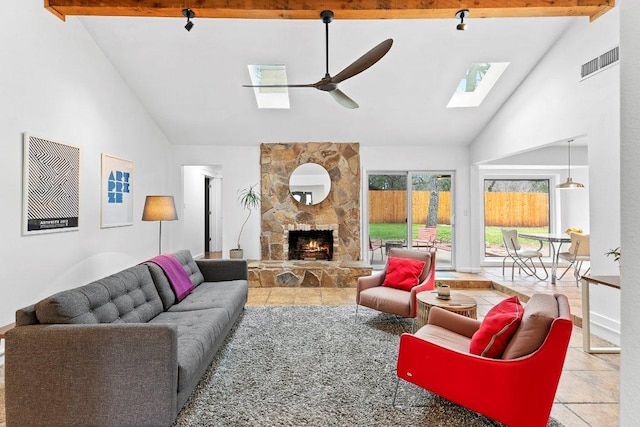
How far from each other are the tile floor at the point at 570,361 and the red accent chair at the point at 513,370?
24.7 inches

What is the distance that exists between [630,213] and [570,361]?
3.07 metres

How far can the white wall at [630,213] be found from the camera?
73 centimetres

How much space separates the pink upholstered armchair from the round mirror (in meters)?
2.35

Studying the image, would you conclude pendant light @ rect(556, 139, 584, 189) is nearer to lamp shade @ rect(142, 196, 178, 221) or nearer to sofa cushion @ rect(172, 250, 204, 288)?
sofa cushion @ rect(172, 250, 204, 288)

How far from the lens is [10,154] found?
3.00 m

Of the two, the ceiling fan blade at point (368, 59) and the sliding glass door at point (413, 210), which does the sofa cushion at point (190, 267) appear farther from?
the sliding glass door at point (413, 210)

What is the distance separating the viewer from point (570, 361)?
3.03 metres

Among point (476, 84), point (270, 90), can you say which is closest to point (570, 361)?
point (476, 84)

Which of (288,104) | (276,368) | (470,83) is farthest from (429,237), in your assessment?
(276,368)

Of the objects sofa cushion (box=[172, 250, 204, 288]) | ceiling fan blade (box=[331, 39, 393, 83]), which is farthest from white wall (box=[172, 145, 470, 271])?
ceiling fan blade (box=[331, 39, 393, 83])

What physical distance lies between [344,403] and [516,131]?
4570mm

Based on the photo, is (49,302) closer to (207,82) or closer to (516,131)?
(207,82)

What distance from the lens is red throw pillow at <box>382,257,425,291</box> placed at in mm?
4000

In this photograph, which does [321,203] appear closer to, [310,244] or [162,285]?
[310,244]
